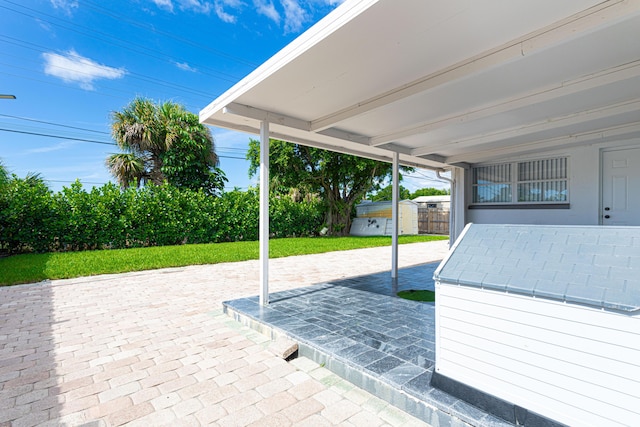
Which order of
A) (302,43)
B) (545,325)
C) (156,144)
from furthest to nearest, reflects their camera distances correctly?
(156,144)
(302,43)
(545,325)

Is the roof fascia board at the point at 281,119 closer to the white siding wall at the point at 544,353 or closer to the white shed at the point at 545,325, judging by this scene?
the white shed at the point at 545,325

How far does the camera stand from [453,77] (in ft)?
9.16

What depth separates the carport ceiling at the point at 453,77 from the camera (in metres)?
2.08

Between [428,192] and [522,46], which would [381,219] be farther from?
[428,192]

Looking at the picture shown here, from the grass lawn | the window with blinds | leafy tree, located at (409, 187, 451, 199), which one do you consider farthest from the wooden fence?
leafy tree, located at (409, 187, 451, 199)

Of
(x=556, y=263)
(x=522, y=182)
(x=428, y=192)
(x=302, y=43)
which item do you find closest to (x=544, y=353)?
(x=556, y=263)

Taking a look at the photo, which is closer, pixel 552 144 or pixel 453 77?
pixel 453 77

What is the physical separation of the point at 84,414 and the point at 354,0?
3.20 m

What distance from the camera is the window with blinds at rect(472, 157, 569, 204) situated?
5492 mm

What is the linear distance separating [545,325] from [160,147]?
1581 cm

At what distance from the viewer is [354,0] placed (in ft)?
6.62

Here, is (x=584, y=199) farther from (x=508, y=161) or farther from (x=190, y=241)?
(x=190, y=241)

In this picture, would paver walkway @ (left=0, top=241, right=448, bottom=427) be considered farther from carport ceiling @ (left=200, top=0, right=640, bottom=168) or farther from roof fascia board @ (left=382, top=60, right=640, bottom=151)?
roof fascia board @ (left=382, top=60, right=640, bottom=151)

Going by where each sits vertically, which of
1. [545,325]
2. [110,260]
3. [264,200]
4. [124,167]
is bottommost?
[110,260]
